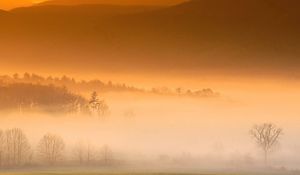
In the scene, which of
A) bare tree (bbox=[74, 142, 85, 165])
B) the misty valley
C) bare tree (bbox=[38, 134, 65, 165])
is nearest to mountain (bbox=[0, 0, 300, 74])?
the misty valley

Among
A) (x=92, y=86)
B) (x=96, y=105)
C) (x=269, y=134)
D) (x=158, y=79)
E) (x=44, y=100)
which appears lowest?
(x=269, y=134)

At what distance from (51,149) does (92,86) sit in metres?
1.78

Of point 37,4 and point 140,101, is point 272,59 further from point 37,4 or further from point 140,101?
point 37,4

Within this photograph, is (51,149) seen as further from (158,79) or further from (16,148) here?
(158,79)

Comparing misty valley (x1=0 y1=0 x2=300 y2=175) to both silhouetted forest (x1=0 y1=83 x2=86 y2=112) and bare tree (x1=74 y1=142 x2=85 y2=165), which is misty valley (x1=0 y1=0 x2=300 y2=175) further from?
bare tree (x1=74 y1=142 x2=85 y2=165)

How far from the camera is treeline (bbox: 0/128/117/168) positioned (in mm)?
32781

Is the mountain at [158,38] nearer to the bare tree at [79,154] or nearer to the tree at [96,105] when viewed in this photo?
the tree at [96,105]

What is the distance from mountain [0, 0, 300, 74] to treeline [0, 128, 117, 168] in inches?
66.9

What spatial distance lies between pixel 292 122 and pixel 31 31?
6.29 metres

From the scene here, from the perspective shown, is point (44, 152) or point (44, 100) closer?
point (44, 152)

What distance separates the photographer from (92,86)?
109 ft

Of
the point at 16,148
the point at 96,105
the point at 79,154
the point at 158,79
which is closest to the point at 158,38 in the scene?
the point at 158,79

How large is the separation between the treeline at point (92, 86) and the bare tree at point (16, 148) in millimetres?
1186

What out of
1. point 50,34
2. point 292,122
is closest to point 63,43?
point 50,34
